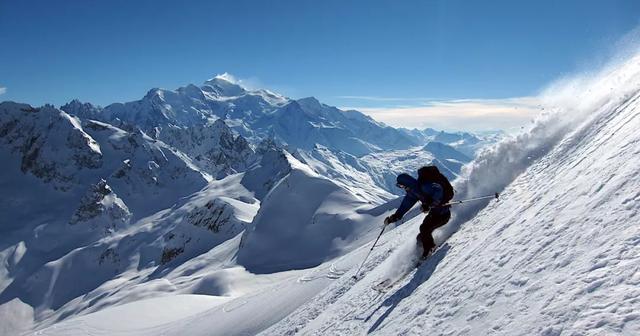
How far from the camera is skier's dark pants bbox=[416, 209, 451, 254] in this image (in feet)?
39.7

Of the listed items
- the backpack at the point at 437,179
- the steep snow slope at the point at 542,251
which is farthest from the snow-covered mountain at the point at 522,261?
the backpack at the point at 437,179

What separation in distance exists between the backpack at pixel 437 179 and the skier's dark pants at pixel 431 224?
1.28 ft

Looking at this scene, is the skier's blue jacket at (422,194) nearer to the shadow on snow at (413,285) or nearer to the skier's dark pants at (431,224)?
the skier's dark pants at (431,224)

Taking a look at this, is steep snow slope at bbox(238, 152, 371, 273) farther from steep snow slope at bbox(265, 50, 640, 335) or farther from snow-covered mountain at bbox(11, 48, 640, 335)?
steep snow slope at bbox(265, 50, 640, 335)

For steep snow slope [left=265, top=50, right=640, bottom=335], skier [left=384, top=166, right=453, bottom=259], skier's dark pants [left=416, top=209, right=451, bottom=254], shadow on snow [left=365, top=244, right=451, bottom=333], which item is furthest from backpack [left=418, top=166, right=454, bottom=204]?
shadow on snow [left=365, top=244, right=451, bottom=333]

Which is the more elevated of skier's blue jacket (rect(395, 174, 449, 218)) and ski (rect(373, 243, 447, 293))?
skier's blue jacket (rect(395, 174, 449, 218))

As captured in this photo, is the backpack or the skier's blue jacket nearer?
the skier's blue jacket

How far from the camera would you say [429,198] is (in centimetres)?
1195

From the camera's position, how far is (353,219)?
71.6 m

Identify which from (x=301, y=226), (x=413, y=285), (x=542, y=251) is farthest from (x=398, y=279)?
(x=301, y=226)

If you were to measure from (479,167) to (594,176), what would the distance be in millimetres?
6190

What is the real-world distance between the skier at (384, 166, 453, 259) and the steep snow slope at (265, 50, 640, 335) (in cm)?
57

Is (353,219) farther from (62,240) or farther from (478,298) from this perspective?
(62,240)

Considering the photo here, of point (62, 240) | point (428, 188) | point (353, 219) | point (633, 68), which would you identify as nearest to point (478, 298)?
point (428, 188)
